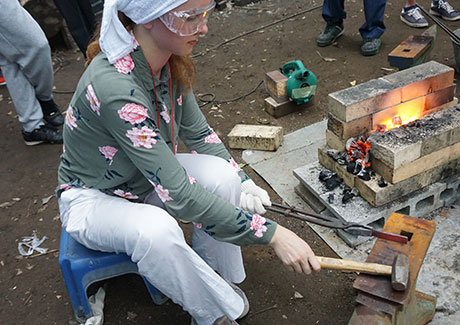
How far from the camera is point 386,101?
10.7 feet

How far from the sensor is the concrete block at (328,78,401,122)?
3.19 meters

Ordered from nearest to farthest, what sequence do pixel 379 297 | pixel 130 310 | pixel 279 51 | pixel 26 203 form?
pixel 379 297 → pixel 130 310 → pixel 26 203 → pixel 279 51

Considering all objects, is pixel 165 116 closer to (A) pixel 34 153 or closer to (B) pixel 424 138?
(B) pixel 424 138

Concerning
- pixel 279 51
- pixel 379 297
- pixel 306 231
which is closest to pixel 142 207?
pixel 379 297

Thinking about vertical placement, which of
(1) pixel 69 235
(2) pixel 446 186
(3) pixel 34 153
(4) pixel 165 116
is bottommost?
(3) pixel 34 153

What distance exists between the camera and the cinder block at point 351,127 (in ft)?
10.7

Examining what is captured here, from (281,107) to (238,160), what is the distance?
0.84m

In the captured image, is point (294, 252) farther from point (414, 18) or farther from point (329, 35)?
point (414, 18)

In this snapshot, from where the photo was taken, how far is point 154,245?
7.18ft

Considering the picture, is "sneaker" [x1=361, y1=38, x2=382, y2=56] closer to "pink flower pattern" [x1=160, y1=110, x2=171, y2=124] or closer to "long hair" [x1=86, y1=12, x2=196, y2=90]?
"long hair" [x1=86, y1=12, x2=196, y2=90]

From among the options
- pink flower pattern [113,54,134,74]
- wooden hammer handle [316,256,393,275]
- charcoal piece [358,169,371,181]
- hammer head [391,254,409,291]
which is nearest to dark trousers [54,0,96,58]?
pink flower pattern [113,54,134,74]

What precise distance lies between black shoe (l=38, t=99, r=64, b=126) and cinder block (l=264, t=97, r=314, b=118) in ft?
7.02

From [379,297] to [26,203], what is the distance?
310cm

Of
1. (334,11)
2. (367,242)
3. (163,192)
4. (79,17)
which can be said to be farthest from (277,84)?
(163,192)
